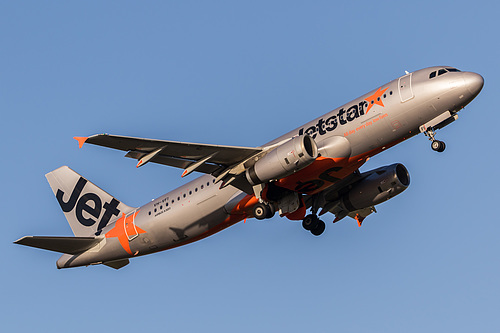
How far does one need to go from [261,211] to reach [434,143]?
9.43m

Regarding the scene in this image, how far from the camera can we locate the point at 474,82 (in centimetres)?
3362

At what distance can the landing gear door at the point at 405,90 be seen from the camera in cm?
3438

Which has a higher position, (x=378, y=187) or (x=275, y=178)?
(x=275, y=178)

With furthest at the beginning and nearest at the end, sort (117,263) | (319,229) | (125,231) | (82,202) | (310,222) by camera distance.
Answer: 1. (82,202)
2. (117,263)
3. (319,229)
4. (310,222)
5. (125,231)

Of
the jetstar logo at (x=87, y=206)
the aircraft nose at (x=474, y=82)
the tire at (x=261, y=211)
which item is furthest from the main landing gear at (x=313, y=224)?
the aircraft nose at (x=474, y=82)

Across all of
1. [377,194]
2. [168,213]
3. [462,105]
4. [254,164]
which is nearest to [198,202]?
[168,213]

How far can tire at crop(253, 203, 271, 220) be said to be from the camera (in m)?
37.1

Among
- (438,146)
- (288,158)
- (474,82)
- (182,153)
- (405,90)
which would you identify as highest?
(405,90)

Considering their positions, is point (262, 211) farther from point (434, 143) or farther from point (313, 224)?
point (434, 143)

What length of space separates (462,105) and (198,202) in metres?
14.7

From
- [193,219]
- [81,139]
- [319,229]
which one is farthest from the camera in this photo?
[319,229]

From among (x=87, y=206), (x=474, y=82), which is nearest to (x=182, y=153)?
(x=87, y=206)

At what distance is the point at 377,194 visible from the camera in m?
40.4

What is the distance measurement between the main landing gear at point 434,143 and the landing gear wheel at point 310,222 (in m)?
9.90
